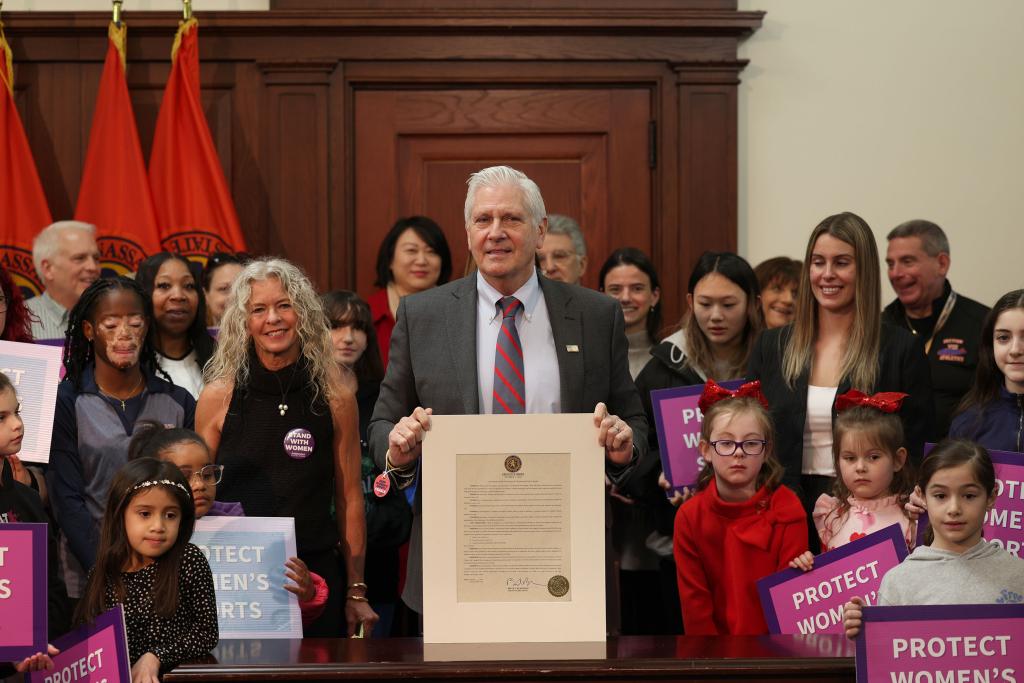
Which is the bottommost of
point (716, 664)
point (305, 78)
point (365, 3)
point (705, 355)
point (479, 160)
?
point (716, 664)

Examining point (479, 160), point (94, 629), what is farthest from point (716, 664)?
point (479, 160)

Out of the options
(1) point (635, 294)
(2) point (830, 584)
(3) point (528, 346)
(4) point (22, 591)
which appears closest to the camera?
(4) point (22, 591)

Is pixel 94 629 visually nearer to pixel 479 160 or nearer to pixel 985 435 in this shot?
pixel 985 435

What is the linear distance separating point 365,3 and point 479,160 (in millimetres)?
915

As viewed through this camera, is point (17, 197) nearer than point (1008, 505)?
No

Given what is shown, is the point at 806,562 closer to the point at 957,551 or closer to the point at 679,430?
the point at 957,551

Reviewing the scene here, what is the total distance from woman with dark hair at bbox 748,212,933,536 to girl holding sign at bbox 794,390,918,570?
0.11m

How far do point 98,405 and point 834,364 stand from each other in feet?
7.61

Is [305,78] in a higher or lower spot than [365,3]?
lower

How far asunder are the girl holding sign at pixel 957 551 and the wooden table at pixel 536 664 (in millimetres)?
453

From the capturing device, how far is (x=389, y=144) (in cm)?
591

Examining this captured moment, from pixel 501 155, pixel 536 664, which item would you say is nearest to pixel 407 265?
pixel 501 155

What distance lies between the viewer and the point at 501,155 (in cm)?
595

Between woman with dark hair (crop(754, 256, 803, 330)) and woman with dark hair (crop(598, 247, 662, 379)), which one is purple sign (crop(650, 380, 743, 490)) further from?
woman with dark hair (crop(754, 256, 803, 330))
